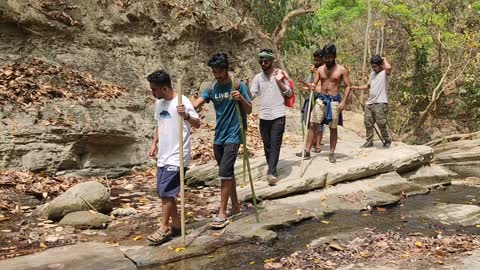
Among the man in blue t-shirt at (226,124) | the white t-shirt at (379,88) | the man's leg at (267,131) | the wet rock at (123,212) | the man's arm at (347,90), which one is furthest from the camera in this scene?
the white t-shirt at (379,88)

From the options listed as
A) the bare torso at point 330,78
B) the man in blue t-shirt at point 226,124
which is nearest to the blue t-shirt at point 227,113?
the man in blue t-shirt at point 226,124

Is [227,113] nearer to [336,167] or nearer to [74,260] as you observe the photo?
[74,260]

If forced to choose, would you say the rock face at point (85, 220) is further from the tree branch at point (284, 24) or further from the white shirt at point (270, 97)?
the tree branch at point (284, 24)

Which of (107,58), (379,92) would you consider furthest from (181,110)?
(107,58)

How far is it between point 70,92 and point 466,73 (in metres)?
13.6

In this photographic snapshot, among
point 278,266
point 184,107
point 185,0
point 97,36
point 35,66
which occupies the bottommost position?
point 278,266

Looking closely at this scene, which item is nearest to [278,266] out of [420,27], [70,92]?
[70,92]

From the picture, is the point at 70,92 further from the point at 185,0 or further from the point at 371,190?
the point at 371,190

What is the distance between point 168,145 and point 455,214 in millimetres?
3844

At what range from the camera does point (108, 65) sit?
34.4 feet

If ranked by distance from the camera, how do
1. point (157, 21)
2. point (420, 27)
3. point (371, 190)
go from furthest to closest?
point (420, 27) → point (157, 21) → point (371, 190)

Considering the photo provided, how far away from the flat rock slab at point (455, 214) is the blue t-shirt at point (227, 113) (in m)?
2.81

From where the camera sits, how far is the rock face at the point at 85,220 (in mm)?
5488

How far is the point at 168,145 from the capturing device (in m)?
4.83
